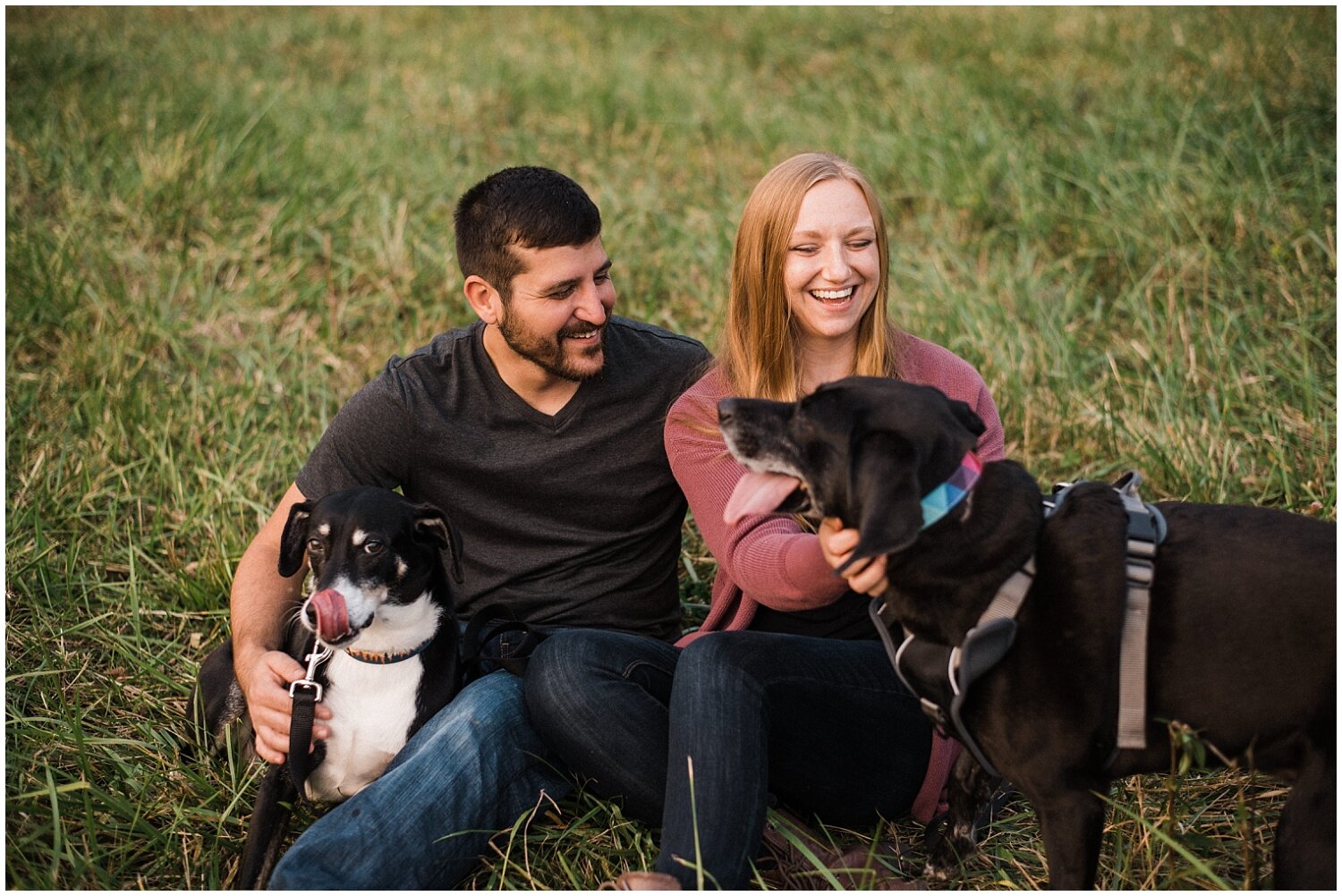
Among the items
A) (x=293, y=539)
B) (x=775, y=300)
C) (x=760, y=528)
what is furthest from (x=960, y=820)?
(x=293, y=539)

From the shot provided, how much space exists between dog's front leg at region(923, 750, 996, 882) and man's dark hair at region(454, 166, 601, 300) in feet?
5.84

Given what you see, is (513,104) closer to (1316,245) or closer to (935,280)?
(935,280)

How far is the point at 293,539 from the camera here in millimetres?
3043

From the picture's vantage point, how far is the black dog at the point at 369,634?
2.73m

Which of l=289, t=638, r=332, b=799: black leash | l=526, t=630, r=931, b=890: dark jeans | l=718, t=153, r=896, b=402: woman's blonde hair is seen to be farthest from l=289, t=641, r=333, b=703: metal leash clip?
l=718, t=153, r=896, b=402: woman's blonde hair

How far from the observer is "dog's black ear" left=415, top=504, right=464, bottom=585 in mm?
2896

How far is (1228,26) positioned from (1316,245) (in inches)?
117

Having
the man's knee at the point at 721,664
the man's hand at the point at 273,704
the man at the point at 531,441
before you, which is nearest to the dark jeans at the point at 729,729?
the man's knee at the point at 721,664

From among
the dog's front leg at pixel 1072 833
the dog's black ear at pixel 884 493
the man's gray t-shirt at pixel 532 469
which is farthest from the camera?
the man's gray t-shirt at pixel 532 469

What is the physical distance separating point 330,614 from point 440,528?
1.32 ft

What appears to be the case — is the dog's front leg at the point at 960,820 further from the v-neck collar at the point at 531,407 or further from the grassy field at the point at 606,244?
the v-neck collar at the point at 531,407

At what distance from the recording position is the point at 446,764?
270 centimetres

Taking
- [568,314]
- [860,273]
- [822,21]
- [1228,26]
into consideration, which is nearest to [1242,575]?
[860,273]

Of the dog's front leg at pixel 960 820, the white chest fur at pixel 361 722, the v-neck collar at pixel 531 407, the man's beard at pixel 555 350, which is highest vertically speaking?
the man's beard at pixel 555 350
